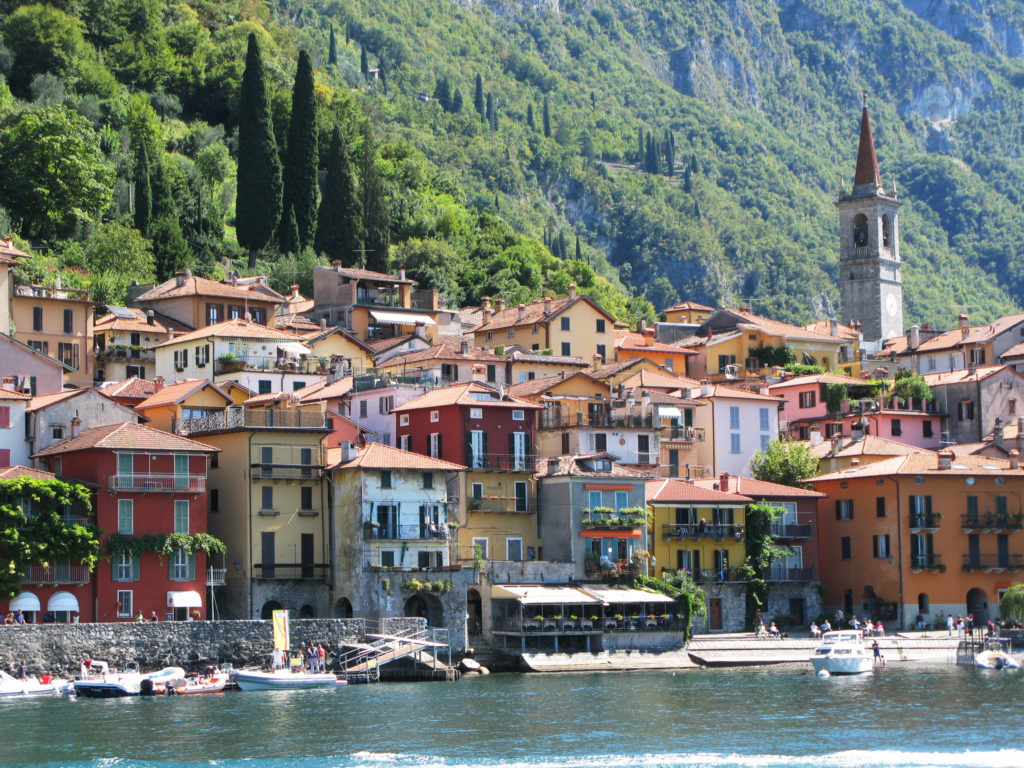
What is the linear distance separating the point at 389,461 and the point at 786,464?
26174 mm

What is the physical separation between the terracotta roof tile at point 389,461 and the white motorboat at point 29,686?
16312 mm

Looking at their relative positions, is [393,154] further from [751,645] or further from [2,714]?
[2,714]

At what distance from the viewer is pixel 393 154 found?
6693 inches

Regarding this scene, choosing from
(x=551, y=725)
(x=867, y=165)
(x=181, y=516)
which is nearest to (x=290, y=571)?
(x=181, y=516)

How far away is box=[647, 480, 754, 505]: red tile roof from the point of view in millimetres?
86812

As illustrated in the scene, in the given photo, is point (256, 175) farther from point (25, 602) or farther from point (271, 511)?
point (25, 602)

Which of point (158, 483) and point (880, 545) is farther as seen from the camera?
point (880, 545)

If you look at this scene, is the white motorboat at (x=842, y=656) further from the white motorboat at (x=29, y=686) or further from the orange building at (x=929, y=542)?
the white motorboat at (x=29, y=686)

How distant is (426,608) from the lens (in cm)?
7919

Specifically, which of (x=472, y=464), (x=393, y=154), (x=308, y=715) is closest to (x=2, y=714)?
(x=308, y=715)

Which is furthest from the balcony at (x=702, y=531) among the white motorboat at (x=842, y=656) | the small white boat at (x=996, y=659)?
the small white boat at (x=996, y=659)

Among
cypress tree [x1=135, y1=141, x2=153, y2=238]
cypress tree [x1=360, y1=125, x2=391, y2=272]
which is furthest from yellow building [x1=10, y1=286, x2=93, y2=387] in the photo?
cypress tree [x1=360, y1=125, x2=391, y2=272]

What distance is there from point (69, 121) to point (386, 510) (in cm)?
5336

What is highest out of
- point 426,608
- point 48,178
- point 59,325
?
point 48,178
